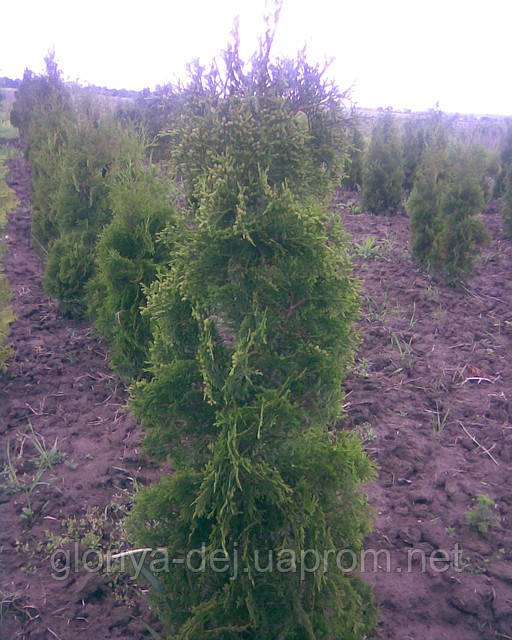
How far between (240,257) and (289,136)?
705mm

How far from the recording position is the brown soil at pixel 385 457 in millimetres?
3197

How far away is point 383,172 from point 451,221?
12.7 feet

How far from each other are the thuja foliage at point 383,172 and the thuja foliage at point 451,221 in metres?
2.85

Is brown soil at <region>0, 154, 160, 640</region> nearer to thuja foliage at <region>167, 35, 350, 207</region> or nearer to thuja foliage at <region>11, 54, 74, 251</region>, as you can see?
thuja foliage at <region>11, 54, 74, 251</region>

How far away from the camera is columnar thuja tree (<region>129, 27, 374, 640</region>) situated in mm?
2498

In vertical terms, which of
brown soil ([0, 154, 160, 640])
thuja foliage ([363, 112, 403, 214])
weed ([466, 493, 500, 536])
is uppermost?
thuja foliage ([363, 112, 403, 214])

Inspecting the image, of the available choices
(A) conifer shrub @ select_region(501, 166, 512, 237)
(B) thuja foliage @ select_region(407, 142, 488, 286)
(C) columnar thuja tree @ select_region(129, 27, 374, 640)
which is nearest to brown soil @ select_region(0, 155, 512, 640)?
(B) thuja foliage @ select_region(407, 142, 488, 286)

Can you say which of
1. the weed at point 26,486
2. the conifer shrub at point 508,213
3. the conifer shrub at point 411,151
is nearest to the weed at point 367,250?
the conifer shrub at point 508,213

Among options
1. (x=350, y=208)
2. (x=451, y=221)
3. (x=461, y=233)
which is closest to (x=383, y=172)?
(x=350, y=208)

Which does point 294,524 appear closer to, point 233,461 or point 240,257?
point 233,461

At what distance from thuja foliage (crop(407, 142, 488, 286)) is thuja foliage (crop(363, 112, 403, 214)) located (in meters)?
2.85

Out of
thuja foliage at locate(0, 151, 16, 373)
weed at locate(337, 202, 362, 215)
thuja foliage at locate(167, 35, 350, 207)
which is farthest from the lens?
weed at locate(337, 202, 362, 215)

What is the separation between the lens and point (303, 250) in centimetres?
264

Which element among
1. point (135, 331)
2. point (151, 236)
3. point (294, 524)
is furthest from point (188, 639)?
point (151, 236)
